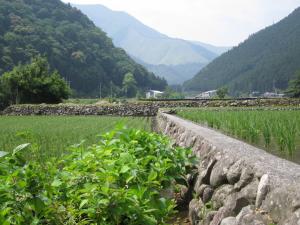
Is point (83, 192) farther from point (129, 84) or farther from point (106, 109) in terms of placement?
point (129, 84)

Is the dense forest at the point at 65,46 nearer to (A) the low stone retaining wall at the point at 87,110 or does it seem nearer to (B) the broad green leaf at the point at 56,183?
(A) the low stone retaining wall at the point at 87,110

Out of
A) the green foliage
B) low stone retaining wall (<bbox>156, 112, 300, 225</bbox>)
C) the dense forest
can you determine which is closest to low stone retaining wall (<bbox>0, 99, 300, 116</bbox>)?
the green foliage

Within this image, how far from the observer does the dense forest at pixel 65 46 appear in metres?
61.4

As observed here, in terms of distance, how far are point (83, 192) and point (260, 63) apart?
10402 centimetres

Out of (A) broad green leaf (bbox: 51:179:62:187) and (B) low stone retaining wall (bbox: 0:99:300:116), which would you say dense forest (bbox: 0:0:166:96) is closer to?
(B) low stone retaining wall (bbox: 0:99:300:116)

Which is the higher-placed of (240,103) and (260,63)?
(260,63)

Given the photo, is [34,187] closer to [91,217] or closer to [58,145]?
[91,217]

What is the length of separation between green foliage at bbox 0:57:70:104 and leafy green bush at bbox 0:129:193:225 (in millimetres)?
33725

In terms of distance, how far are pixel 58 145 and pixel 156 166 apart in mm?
6737

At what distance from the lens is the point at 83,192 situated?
297cm

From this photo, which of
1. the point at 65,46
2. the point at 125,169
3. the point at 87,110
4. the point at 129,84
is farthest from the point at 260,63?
the point at 125,169

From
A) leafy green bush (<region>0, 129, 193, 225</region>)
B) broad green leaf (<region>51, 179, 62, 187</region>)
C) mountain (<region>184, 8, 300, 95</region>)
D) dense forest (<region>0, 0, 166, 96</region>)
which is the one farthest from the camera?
mountain (<region>184, 8, 300, 95</region>)

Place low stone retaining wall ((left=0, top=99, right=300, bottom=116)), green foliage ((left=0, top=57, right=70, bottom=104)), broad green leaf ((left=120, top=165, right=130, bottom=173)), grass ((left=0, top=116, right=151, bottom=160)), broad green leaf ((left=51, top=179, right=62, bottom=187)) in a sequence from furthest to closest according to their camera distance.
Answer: green foliage ((left=0, top=57, right=70, bottom=104))
low stone retaining wall ((left=0, top=99, right=300, bottom=116))
grass ((left=0, top=116, right=151, bottom=160))
broad green leaf ((left=120, top=165, right=130, bottom=173))
broad green leaf ((left=51, top=179, right=62, bottom=187))

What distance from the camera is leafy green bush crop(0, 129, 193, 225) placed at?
8.35 ft
